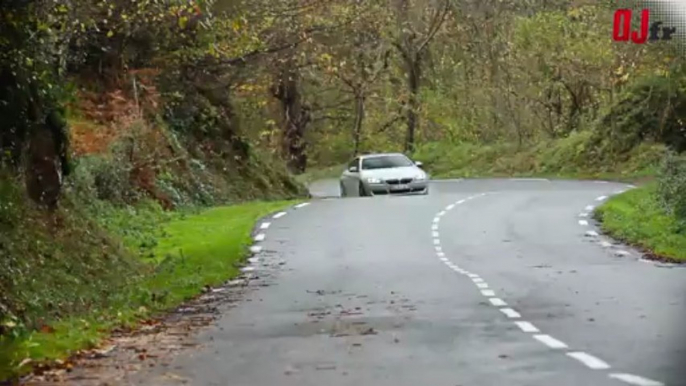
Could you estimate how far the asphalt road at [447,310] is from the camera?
10352 mm

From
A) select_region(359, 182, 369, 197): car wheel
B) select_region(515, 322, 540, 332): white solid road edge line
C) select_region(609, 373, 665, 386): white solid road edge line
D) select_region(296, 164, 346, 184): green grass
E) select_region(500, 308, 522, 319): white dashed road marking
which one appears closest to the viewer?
select_region(609, 373, 665, 386): white solid road edge line

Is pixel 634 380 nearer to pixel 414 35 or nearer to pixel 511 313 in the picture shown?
pixel 511 313

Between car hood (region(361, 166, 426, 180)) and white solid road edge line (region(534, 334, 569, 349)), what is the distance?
2717cm

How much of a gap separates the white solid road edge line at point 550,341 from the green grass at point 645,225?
9.60 metres

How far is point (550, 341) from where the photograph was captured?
11945 mm

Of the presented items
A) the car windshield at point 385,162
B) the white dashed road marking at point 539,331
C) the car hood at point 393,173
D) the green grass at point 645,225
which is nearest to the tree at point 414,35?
the car windshield at point 385,162

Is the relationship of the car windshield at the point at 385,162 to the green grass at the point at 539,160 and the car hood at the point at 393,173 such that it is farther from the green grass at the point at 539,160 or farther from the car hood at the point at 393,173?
the green grass at the point at 539,160

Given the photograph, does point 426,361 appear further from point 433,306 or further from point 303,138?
point 303,138

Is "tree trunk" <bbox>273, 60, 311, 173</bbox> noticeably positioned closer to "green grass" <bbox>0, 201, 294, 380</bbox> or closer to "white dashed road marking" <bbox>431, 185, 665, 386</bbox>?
"green grass" <bbox>0, 201, 294, 380</bbox>

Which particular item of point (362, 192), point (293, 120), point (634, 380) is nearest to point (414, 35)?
point (293, 120)

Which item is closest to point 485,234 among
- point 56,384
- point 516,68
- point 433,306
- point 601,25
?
point 433,306

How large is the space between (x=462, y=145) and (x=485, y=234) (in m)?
41.7

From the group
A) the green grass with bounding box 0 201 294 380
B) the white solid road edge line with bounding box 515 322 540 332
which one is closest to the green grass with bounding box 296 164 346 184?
the green grass with bounding box 0 201 294 380

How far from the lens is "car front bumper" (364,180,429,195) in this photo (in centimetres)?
3922
